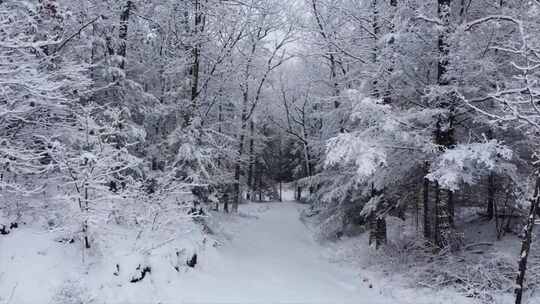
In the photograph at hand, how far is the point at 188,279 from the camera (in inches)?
341

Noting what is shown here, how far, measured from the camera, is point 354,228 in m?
15.7

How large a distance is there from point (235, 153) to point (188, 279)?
645 cm

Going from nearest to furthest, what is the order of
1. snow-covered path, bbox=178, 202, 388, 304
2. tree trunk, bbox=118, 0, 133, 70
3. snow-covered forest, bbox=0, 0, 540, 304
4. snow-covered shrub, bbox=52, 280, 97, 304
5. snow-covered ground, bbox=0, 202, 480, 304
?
snow-covered shrub, bbox=52, 280, 97, 304, snow-covered ground, bbox=0, 202, 480, 304, snow-covered forest, bbox=0, 0, 540, 304, snow-covered path, bbox=178, 202, 388, 304, tree trunk, bbox=118, 0, 133, 70

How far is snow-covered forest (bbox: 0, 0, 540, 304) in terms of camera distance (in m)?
7.50

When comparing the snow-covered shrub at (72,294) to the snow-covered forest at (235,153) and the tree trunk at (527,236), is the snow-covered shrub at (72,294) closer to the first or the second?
the snow-covered forest at (235,153)

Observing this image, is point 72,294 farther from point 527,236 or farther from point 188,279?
point 527,236

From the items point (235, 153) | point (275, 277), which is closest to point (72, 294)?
point (275, 277)

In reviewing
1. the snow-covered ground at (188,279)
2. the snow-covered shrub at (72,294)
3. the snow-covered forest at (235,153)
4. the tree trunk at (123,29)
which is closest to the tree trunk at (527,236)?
the snow-covered forest at (235,153)

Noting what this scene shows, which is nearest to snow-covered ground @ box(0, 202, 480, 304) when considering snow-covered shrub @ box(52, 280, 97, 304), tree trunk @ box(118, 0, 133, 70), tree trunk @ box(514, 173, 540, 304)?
snow-covered shrub @ box(52, 280, 97, 304)

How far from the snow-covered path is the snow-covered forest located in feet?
0.27

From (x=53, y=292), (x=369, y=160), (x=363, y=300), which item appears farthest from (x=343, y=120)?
(x=53, y=292)

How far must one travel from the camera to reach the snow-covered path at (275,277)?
8273 mm

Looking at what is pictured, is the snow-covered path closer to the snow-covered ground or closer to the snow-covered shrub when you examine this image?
the snow-covered ground

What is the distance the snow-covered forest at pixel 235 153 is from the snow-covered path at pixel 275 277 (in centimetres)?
8
